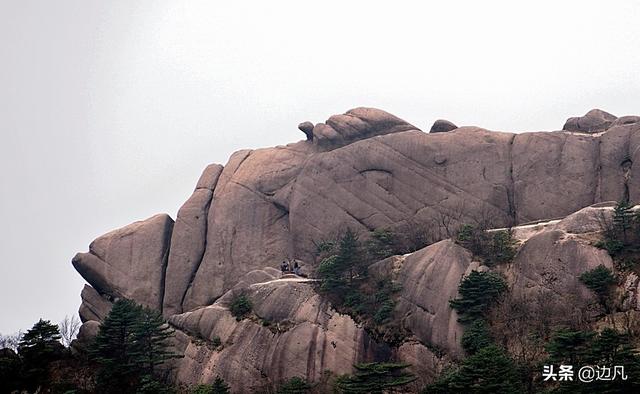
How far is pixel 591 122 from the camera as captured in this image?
165 feet

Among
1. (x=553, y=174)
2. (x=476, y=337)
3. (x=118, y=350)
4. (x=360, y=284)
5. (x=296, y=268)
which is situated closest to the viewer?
(x=476, y=337)

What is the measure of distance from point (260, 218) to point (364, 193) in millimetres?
8018

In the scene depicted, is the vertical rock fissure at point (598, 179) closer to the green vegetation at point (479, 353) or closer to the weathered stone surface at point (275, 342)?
the green vegetation at point (479, 353)

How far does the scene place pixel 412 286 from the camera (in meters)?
40.0

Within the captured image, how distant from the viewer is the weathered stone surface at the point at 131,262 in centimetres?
5169

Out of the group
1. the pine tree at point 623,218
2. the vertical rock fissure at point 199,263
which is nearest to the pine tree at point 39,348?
the vertical rock fissure at point 199,263

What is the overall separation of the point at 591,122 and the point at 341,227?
19110 mm

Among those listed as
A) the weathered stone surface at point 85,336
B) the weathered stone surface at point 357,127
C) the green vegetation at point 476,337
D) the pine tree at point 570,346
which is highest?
the weathered stone surface at point 357,127

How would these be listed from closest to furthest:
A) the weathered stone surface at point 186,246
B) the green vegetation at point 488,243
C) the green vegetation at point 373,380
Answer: the green vegetation at point 373,380, the green vegetation at point 488,243, the weathered stone surface at point 186,246

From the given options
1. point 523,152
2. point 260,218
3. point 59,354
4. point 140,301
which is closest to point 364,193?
point 260,218

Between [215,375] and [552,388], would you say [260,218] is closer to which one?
[215,375]

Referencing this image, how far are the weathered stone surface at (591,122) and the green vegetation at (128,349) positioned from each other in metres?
31.3

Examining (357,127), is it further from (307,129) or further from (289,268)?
(289,268)

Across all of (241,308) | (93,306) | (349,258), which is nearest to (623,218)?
(349,258)
